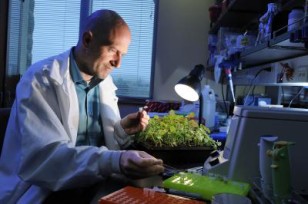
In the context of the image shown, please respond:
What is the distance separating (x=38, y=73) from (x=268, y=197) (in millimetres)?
935

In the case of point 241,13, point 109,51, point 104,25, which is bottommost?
point 109,51

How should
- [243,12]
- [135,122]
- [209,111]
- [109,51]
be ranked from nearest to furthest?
[109,51], [135,122], [209,111], [243,12]

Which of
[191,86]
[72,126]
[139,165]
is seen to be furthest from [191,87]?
[139,165]

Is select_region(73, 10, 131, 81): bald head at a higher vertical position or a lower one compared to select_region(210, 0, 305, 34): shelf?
lower

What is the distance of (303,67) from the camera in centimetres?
156

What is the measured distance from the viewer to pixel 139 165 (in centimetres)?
97

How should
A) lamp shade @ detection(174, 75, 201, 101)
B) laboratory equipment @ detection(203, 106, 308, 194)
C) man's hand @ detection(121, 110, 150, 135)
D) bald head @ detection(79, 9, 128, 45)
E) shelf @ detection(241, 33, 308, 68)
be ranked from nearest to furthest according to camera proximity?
laboratory equipment @ detection(203, 106, 308, 194), shelf @ detection(241, 33, 308, 68), bald head @ detection(79, 9, 128, 45), man's hand @ detection(121, 110, 150, 135), lamp shade @ detection(174, 75, 201, 101)

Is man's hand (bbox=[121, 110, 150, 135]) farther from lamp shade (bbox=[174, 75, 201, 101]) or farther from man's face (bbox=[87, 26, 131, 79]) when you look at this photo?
lamp shade (bbox=[174, 75, 201, 101])

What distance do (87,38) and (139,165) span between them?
0.67m

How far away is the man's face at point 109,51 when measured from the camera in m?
1.36

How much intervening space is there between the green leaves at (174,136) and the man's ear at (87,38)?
451 mm

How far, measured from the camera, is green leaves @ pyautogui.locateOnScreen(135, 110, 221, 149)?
1.32 metres

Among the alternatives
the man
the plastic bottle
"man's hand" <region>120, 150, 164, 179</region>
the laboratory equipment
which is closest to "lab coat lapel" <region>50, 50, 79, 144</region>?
the man

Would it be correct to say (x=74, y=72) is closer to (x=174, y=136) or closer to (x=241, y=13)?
(x=174, y=136)
